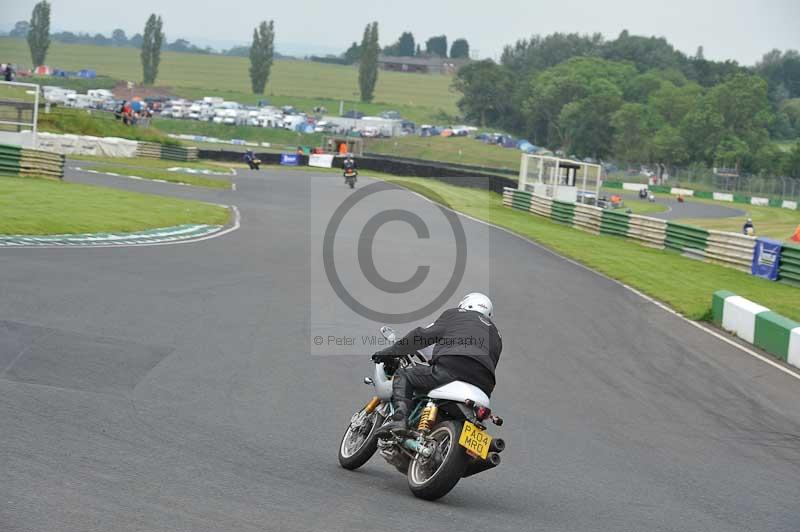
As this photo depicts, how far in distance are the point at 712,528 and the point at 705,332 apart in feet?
35.9

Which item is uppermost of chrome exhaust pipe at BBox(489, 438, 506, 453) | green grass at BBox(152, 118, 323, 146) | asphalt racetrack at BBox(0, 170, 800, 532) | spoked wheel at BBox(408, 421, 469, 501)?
green grass at BBox(152, 118, 323, 146)

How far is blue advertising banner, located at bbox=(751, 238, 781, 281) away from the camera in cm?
2736

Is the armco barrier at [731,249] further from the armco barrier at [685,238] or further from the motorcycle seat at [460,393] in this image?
the motorcycle seat at [460,393]

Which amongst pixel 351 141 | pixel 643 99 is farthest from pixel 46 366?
pixel 643 99

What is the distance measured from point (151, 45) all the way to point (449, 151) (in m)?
58.7

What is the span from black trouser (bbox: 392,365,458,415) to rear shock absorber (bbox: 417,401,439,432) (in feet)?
0.57

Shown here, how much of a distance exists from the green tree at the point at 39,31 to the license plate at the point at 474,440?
140687 millimetres

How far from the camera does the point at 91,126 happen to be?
59.8 meters

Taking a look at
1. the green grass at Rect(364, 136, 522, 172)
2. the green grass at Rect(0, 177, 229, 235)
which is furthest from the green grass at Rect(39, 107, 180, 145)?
the green grass at Rect(364, 136, 522, 172)

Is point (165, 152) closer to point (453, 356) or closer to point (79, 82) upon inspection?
point (453, 356)

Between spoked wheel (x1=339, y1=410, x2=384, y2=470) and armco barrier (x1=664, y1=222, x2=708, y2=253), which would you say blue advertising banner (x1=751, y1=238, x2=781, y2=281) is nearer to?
armco barrier (x1=664, y1=222, x2=708, y2=253)

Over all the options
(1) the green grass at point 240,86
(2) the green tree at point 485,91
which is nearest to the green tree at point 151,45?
(1) the green grass at point 240,86

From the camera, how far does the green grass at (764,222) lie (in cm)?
5369

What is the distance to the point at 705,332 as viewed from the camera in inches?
719
